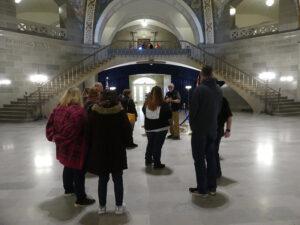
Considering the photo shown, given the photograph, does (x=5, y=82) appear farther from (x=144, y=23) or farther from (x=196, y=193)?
(x=144, y=23)

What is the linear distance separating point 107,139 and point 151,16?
68.1 feet

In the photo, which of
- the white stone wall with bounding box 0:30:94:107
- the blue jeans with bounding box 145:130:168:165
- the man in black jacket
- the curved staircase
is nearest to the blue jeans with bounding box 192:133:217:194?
the man in black jacket

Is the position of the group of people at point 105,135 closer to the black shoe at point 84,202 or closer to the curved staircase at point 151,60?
the black shoe at point 84,202

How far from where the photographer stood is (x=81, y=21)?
18078 mm

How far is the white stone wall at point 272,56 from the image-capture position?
15258 mm

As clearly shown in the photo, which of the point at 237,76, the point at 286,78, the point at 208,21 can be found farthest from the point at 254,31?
the point at 286,78

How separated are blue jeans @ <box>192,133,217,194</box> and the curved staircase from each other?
10455mm

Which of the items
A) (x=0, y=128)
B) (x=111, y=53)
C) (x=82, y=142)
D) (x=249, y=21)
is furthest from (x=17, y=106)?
(x=249, y=21)

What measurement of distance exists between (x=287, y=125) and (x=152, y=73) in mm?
14077

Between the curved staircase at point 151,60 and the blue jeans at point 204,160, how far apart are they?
10455 millimetres

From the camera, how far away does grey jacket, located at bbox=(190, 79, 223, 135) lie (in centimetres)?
369

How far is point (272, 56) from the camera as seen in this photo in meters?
16.1

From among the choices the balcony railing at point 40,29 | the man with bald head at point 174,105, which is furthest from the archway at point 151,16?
the man with bald head at point 174,105

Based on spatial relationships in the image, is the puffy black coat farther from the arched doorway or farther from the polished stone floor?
the arched doorway
